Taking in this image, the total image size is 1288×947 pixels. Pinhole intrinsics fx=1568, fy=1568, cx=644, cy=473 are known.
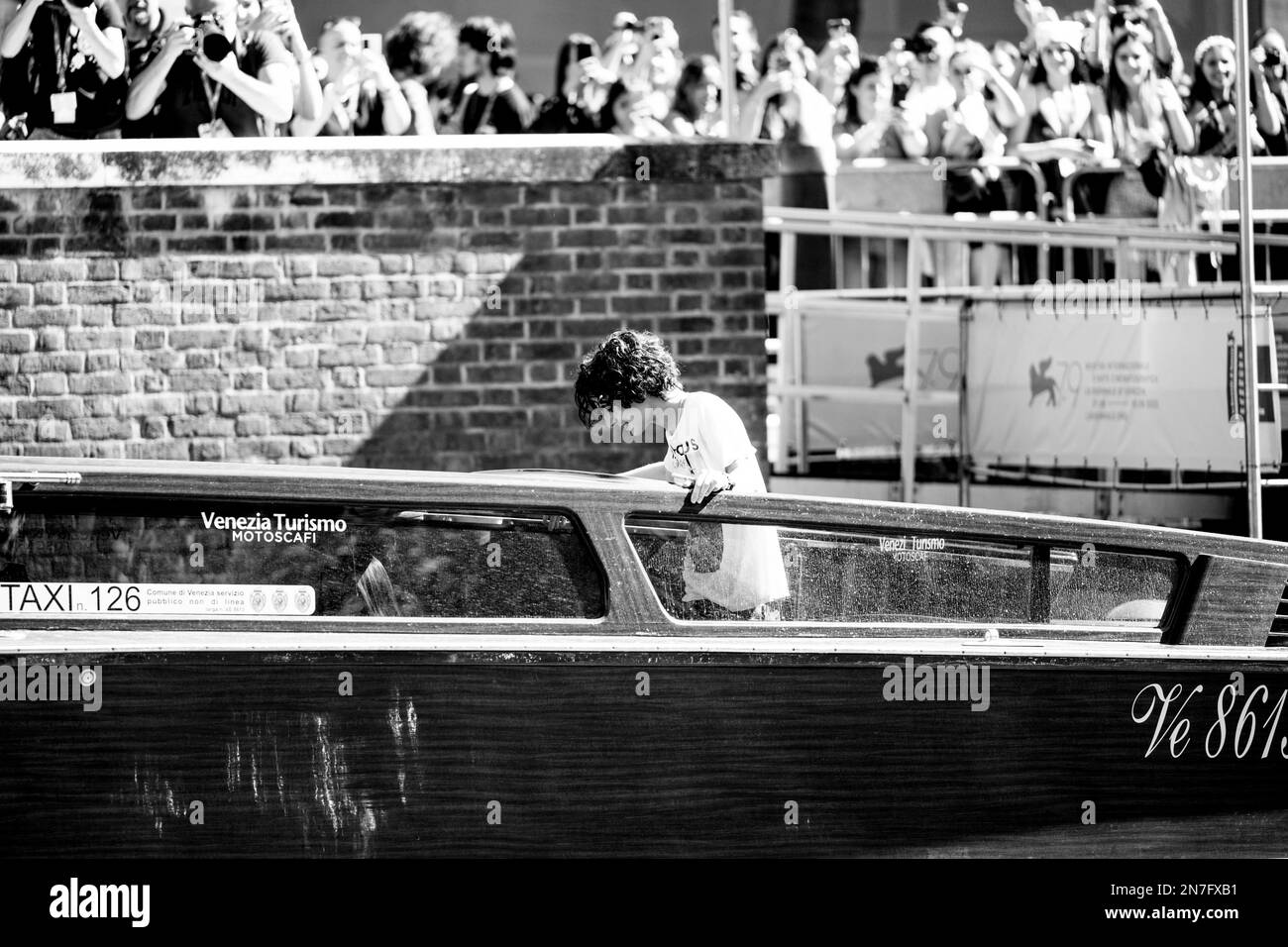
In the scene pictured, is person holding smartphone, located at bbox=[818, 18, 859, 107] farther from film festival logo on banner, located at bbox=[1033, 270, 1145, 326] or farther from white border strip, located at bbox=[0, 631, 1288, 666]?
white border strip, located at bbox=[0, 631, 1288, 666]

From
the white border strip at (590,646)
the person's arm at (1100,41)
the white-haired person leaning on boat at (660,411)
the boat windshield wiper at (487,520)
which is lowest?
the white border strip at (590,646)

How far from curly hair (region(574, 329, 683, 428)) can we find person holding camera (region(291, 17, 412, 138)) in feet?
14.6

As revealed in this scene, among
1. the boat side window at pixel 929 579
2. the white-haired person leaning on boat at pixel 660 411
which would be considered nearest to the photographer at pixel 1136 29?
the white-haired person leaning on boat at pixel 660 411

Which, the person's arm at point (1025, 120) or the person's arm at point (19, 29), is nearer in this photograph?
the person's arm at point (19, 29)

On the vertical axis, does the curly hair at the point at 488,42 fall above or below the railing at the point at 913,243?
above

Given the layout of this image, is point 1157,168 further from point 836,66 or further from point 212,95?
point 212,95

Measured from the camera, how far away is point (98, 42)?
6.96 meters

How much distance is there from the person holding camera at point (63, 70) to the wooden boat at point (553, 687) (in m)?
4.15

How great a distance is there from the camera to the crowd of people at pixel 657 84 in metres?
7.01

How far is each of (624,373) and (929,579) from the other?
36.8 inches

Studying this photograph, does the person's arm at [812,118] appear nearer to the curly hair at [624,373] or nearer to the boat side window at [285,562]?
the curly hair at [624,373]

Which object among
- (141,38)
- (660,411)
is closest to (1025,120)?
(141,38)

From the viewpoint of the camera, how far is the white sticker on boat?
313 cm

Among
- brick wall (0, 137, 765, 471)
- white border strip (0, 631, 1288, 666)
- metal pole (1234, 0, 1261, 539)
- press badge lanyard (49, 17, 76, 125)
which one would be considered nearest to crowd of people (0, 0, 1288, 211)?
press badge lanyard (49, 17, 76, 125)
